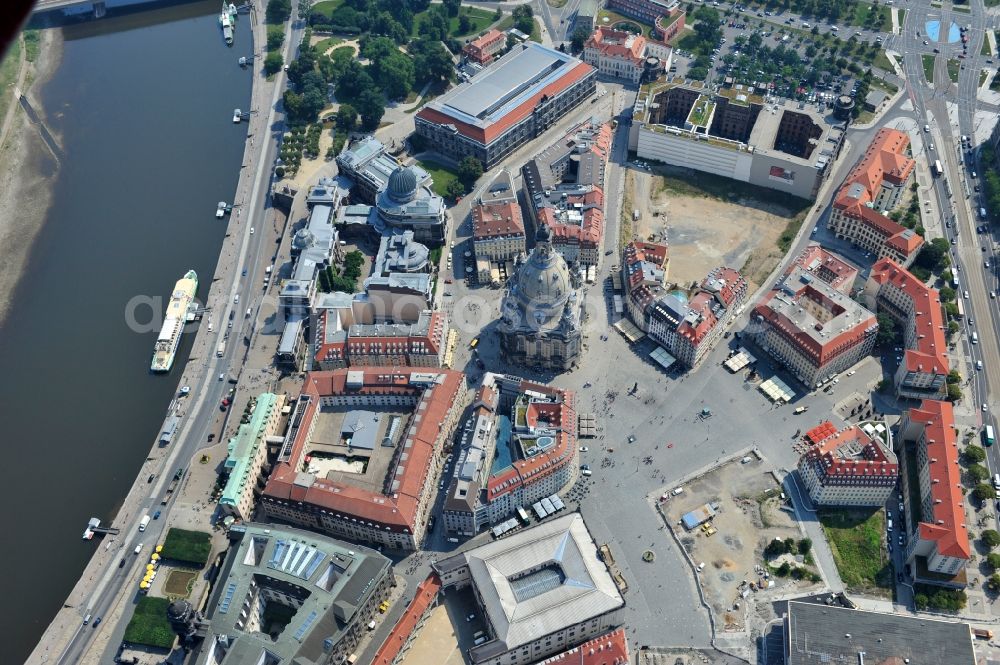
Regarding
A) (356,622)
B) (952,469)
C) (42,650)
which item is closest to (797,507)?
(952,469)

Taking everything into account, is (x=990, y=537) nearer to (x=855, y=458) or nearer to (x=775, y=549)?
(x=855, y=458)

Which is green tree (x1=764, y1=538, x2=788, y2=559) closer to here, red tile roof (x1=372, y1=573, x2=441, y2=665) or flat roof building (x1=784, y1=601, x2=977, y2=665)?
flat roof building (x1=784, y1=601, x2=977, y2=665)

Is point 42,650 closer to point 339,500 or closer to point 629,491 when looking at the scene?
point 339,500

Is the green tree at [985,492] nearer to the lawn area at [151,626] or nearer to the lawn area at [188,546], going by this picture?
the lawn area at [188,546]

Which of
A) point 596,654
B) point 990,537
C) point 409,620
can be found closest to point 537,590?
point 596,654

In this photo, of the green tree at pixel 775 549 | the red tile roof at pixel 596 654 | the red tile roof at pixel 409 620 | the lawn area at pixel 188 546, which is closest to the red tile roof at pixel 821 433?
the green tree at pixel 775 549
